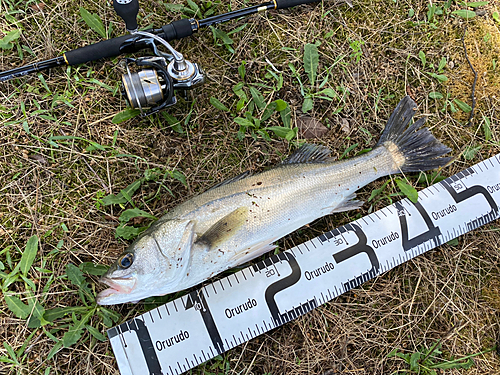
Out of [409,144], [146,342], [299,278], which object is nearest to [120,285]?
[146,342]

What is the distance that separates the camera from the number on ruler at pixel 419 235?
10.1ft

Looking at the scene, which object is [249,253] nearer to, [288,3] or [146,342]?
[146,342]

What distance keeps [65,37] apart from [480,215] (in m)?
4.58

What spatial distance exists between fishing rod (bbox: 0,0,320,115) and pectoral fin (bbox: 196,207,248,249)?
1.17 m

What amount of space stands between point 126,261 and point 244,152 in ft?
4.99

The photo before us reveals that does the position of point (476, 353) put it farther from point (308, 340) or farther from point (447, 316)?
point (308, 340)

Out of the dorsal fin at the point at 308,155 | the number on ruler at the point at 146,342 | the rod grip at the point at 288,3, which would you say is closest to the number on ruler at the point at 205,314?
the number on ruler at the point at 146,342

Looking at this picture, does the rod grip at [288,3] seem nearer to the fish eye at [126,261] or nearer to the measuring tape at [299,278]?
the measuring tape at [299,278]

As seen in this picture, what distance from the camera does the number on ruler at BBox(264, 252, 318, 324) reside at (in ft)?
9.35

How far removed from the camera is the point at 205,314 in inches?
110

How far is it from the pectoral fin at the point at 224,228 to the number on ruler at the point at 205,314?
0.62 meters

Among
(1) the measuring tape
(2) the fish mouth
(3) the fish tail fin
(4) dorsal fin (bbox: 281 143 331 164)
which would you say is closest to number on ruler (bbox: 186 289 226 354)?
(1) the measuring tape

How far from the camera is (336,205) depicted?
293 centimetres

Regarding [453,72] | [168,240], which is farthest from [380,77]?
[168,240]
